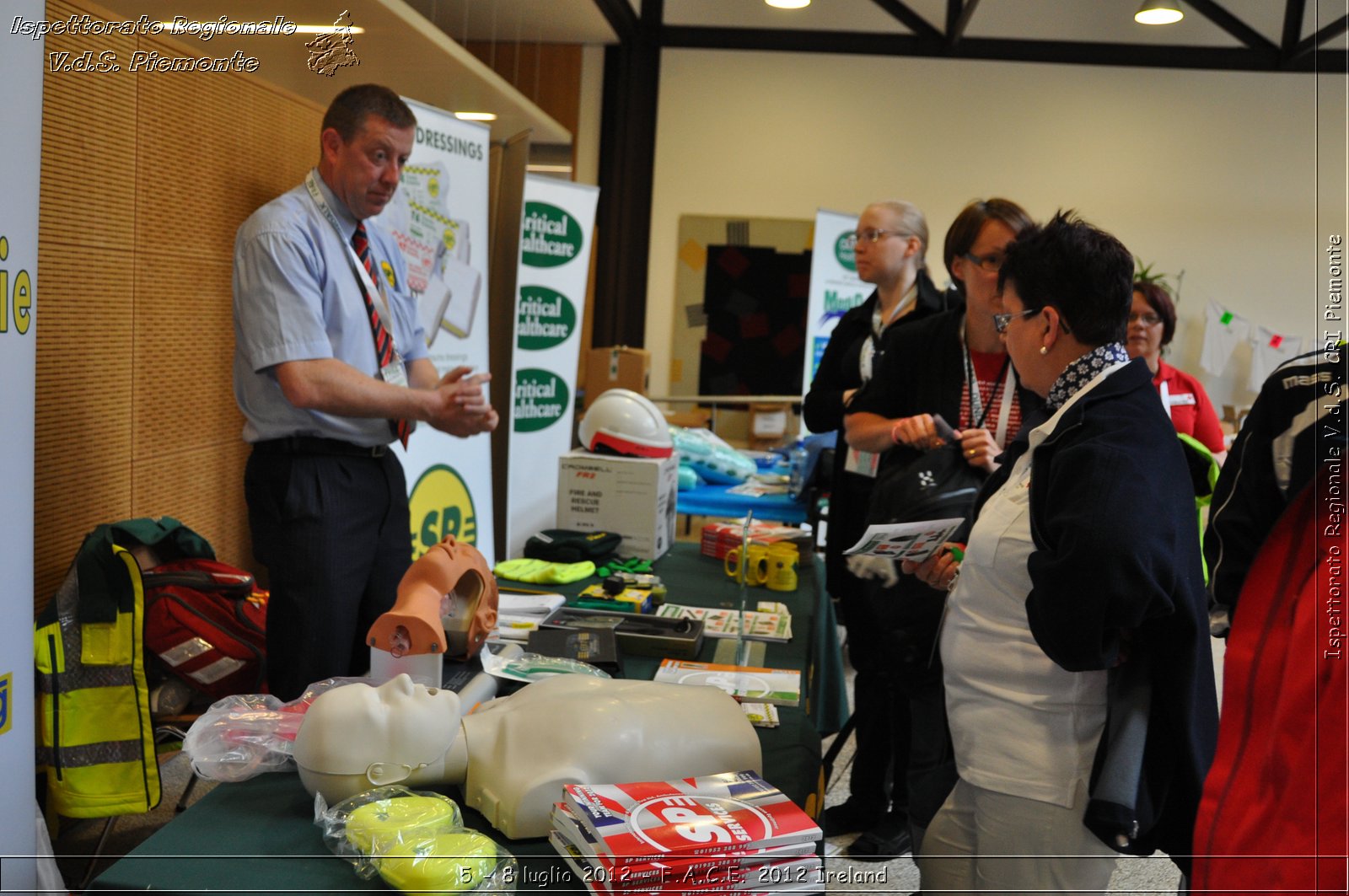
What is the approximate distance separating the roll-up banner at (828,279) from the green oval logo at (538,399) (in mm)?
1859

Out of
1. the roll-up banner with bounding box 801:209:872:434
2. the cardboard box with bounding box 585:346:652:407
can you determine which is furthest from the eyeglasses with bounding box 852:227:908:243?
the cardboard box with bounding box 585:346:652:407

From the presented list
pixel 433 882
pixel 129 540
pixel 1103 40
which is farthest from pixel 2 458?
pixel 1103 40

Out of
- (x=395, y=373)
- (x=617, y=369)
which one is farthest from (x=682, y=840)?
(x=617, y=369)

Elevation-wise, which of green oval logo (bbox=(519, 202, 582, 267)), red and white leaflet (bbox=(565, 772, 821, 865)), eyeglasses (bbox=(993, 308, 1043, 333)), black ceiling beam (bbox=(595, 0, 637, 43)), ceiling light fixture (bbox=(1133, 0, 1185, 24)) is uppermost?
black ceiling beam (bbox=(595, 0, 637, 43))

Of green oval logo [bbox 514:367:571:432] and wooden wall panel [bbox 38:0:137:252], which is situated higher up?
wooden wall panel [bbox 38:0:137:252]

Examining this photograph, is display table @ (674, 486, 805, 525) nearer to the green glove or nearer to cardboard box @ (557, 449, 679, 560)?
cardboard box @ (557, 449, 679, 560)

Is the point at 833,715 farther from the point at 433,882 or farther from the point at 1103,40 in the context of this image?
the point at 1103,40

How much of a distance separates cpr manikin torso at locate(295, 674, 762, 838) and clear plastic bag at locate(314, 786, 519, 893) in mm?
44

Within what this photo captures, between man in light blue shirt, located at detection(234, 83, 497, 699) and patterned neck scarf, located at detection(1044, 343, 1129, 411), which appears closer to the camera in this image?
patterned neck scarf, located at detection(1044, 343, 1129, 411)

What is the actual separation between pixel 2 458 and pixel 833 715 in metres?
2.19

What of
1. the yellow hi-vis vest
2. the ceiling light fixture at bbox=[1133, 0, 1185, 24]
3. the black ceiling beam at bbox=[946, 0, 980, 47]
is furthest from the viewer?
the black ceiling beam at bbox=[946, 0, 980, 47]

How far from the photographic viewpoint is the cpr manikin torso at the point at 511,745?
3.83ft

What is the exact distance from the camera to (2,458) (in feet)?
5.30

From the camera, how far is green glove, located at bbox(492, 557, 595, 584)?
2.50 meters
